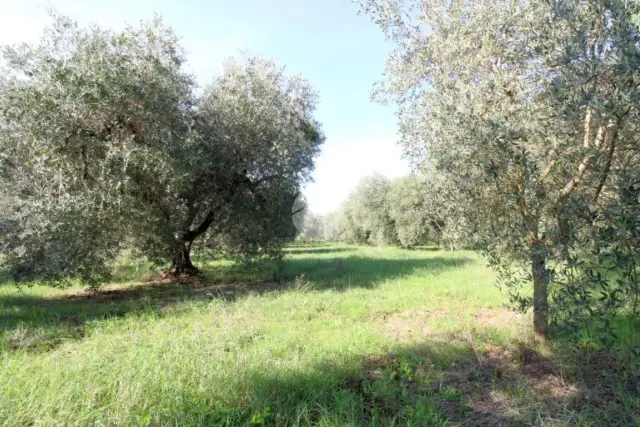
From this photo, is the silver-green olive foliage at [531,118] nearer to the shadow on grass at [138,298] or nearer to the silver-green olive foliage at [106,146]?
the shadow on grass at [138,298]

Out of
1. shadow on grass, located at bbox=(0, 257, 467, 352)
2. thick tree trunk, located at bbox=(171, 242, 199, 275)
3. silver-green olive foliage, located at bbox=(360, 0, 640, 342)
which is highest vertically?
silver-green olive foliage, located at bbox=(360, 0, 640, 342)

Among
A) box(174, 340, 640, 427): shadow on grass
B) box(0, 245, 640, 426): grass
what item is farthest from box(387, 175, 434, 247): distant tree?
box(174, 340, 640, 427): shadow on grass

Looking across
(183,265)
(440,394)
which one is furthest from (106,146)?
(440,394)

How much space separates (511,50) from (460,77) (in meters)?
0.95

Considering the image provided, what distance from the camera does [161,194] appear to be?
13406 mm

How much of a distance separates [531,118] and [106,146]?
11.3 metres

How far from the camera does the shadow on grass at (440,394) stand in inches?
172

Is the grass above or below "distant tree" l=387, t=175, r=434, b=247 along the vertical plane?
below

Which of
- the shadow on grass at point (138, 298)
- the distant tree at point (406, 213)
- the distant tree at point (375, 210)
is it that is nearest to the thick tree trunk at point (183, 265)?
the shadow on grass at point (138, 298)

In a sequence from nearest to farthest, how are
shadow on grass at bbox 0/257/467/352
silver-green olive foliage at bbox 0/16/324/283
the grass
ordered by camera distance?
the grass
shadow on grass at bbox 0/257/467/352
silver-green olive foliage at bbox 0/16/324/283

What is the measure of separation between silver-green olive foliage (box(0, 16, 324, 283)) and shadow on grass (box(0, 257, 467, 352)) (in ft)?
3.67

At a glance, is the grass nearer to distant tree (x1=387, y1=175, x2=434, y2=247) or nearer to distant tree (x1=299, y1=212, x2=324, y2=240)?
distant tree (x1=387, y1=175, x2=434, y2=247)

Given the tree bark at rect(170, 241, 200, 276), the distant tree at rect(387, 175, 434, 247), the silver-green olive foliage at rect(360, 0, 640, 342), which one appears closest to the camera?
the silver-green olive foliage at rect(360, 0, 640, 342)

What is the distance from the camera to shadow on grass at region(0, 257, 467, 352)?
8.03 m
